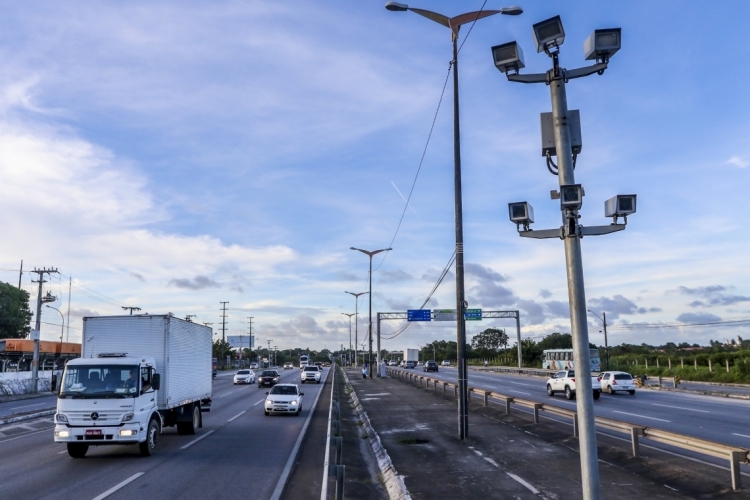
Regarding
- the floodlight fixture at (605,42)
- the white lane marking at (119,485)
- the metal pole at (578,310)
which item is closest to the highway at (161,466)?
the white lane marking at (119,485)

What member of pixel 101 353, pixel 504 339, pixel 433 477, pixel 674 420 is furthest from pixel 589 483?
pixel 504 339

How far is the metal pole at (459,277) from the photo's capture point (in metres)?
17.1

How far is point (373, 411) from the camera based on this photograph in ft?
87.0

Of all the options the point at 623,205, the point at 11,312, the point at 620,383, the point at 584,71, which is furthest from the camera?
the point at 11,312

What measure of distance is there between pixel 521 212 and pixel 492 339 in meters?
178

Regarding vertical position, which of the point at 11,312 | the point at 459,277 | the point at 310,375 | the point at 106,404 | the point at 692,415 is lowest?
the point at 692,415

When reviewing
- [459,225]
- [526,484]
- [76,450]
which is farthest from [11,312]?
[526,484]

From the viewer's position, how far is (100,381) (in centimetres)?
1494

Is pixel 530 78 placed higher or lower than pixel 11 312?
lower

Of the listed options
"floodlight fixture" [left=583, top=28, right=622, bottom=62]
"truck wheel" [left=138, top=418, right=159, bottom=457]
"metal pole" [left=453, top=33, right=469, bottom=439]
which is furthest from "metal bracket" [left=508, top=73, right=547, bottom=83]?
"truck wheel" [left=138, top=418, right=159, bottom=457]

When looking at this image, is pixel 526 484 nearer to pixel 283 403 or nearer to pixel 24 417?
pixel 283 403

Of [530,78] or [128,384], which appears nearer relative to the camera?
[530,78]

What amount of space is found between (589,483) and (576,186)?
2.85 metres

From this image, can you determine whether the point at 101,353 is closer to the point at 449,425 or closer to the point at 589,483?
the point at 449,425
